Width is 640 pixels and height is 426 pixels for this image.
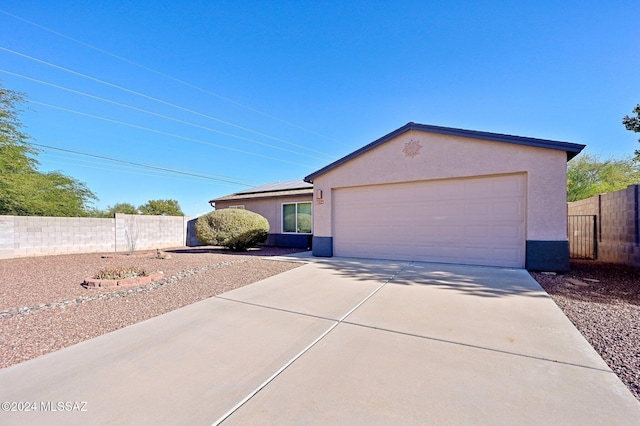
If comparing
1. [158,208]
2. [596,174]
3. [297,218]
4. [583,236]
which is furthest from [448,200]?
[158,208]

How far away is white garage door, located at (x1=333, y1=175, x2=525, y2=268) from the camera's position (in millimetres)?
7039

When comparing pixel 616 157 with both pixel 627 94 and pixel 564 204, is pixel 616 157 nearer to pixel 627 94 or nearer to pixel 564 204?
pixel 627 94

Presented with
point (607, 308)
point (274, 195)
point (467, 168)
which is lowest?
point (607, 308)

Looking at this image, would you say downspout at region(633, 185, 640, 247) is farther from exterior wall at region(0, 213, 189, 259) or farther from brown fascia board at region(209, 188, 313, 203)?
exterior wall at region(0, 213, 189, 259)

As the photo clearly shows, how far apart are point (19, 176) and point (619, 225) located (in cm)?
2450

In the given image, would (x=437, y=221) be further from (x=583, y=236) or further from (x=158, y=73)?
(x=158, y=73)

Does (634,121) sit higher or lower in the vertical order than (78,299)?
higher

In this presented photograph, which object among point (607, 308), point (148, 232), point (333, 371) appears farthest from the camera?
point (148, 232)

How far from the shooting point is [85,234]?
11.9 m

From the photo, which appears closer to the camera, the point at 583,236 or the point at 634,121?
the point at 634,121

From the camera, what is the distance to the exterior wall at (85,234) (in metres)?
10.0

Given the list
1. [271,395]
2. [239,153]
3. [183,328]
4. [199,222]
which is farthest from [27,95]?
[271,395]

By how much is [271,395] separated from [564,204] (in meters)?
7.77

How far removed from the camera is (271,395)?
210cm
